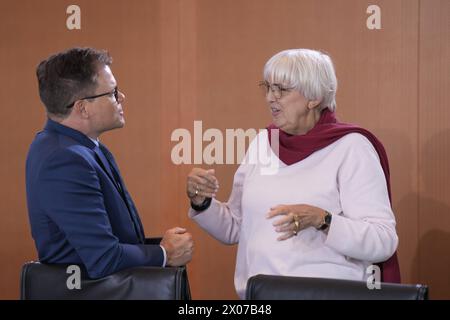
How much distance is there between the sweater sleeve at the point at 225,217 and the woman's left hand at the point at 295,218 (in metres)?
0.46

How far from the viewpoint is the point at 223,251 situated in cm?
358

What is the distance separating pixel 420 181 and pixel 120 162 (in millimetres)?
1493

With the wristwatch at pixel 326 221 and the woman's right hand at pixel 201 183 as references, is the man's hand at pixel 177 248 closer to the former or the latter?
the woman's right hand at pixel 201 183

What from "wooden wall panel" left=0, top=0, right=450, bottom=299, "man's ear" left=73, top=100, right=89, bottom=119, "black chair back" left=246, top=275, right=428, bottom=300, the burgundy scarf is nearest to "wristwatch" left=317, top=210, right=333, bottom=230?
the burgundy scarf

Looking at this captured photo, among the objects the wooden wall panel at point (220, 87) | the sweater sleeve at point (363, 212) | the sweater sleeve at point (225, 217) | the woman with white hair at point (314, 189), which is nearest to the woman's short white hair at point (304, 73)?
the woman with white hair at point (314, 189)

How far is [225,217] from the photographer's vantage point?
2.44 meters

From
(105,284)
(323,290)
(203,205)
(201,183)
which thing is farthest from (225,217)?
(323,290)

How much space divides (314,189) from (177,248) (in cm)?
45

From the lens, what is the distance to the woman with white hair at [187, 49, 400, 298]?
2.06 metres

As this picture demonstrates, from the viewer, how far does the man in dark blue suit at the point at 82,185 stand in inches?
75.0

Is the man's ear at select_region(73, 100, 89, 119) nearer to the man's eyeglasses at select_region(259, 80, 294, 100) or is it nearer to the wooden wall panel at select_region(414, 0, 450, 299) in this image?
the man's eyeglasses at select_region(259, 80, 294, 100)

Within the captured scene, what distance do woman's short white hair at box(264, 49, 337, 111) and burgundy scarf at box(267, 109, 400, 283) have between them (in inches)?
3.8

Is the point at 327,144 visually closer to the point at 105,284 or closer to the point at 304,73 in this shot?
the point at 304,73

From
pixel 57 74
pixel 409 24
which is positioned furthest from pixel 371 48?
pixel 57 74
